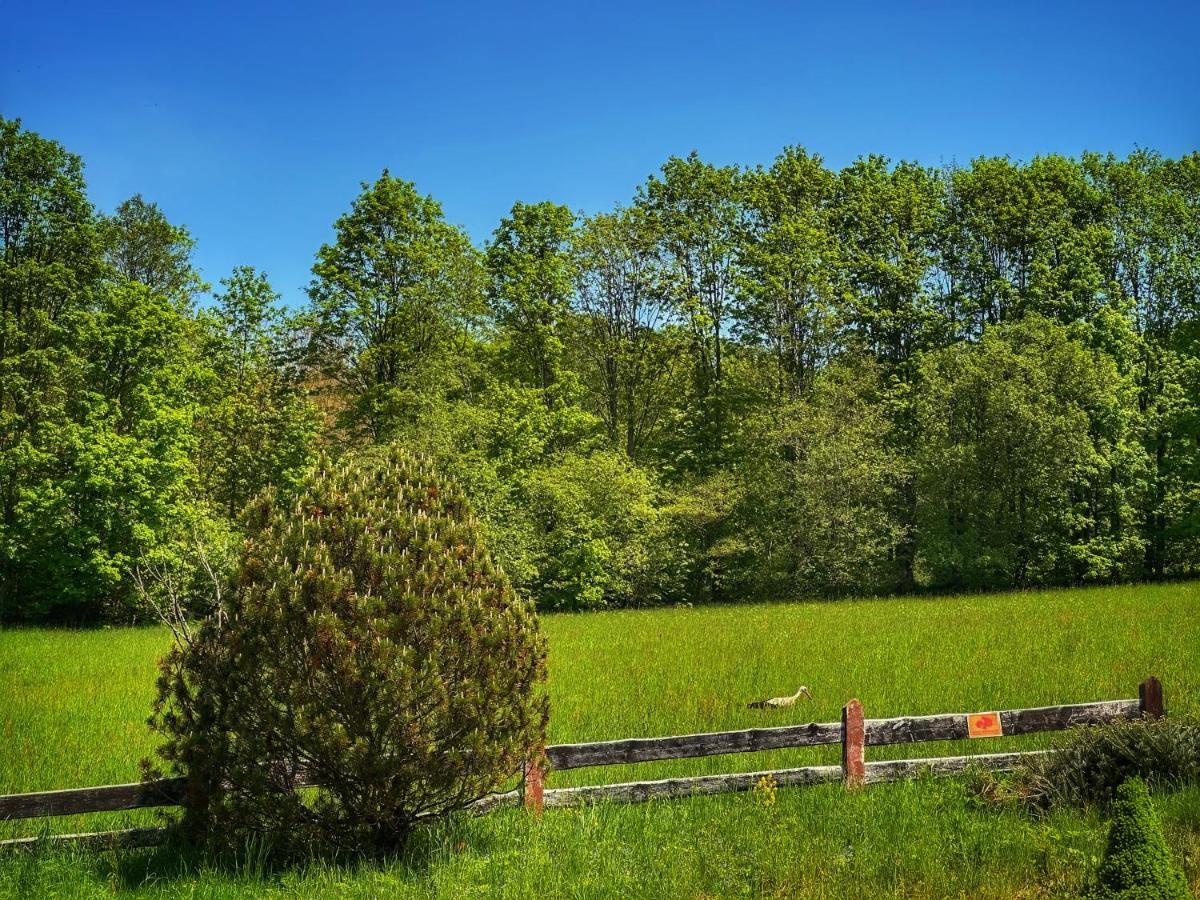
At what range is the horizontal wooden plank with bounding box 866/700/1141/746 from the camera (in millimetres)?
9766

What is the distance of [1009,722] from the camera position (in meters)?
10.1

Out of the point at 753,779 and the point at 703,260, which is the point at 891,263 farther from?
the point at 753,779

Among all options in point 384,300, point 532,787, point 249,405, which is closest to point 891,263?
point 384,300

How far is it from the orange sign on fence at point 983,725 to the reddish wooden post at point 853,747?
44.9 inches

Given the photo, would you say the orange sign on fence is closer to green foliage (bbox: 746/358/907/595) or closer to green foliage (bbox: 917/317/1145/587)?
green foliage (bbox: 746/358/907/595)

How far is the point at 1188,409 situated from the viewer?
3844cm

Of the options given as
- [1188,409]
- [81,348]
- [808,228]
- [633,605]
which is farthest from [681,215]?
[81,348]

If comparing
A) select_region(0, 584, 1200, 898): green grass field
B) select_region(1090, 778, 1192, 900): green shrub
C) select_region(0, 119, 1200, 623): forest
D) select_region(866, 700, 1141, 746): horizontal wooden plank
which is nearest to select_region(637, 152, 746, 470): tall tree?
select_region(0, 119, 1200, 623): forest

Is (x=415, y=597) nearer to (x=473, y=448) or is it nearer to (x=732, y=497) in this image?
(x=473, y=448)

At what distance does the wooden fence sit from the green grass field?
8.4 inches

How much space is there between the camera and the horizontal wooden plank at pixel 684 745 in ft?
29.8

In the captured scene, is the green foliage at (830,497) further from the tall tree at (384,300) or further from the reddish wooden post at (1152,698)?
the reddish wooden post at (1152,698)

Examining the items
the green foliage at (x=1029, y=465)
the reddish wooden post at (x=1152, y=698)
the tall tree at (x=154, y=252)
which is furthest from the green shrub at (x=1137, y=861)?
the tall tree at (x=154, y=252)

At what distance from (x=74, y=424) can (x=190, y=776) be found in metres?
28.2
